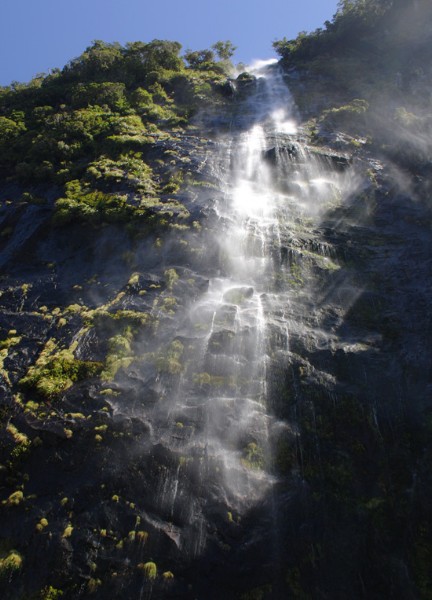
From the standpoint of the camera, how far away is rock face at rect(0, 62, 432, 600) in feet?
24.6

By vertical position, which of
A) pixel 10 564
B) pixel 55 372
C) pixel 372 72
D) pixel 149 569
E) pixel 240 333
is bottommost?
pixel 149 569

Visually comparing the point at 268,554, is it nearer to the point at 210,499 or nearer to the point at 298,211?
the point at 210,499

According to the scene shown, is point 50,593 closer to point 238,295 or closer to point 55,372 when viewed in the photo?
point 55,372

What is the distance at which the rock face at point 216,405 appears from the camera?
296 inches

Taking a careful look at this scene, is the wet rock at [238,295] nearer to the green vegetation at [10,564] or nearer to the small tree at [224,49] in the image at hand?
the green vegetation at [10,564]

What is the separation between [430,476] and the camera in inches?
348

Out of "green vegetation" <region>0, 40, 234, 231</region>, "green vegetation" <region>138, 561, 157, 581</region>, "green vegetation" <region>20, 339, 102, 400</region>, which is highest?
"green vegetation" <region>0, 40, 234, 231</region>

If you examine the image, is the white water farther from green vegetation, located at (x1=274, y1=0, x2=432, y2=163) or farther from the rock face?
green vegetation, located at (x1=274, y1=0, x2=432, y2=163)

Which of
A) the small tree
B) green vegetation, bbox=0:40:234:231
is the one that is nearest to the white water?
green vegetation, bbox=0:40:234:231

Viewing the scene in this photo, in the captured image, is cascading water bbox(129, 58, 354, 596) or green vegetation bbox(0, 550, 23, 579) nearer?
green vegetation bbox(0, 550, 23, 579)

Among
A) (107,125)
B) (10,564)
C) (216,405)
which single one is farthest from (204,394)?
(107,125)

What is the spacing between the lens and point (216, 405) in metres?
9.53

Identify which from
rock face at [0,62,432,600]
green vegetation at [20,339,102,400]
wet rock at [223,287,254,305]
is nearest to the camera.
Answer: rock face at [0,62,432,600]

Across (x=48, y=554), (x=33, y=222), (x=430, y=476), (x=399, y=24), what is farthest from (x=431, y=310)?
(x=399, y=24)
